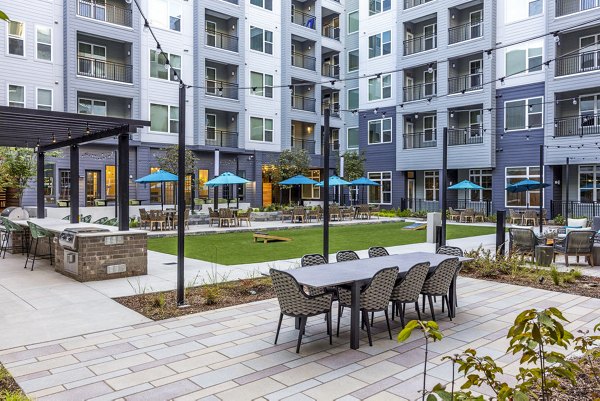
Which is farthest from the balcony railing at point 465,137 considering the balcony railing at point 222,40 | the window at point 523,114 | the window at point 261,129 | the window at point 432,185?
the balcony railing at point 222,40

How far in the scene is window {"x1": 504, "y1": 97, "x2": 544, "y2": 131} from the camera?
24.5 meters

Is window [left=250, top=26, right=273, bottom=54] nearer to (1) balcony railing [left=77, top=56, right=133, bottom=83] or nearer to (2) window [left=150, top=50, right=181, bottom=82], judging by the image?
(2) window [left=150, top=50, right=181, bottom=82]

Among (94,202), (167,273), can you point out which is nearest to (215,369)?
(167,273)

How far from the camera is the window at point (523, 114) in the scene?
2453cm

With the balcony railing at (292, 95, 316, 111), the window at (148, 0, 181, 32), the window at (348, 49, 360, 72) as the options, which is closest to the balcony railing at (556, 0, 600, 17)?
the window at (348, 49, 360, 72)

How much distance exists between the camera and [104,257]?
9.19m

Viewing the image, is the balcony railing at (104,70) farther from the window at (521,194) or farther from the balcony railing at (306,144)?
the window at (521,194)

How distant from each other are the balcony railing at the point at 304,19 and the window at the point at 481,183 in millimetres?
16442

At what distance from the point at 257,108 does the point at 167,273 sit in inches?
919

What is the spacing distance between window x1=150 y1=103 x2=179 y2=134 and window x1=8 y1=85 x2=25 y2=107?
6421mm

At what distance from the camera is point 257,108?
104 feet

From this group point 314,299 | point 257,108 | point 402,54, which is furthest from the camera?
point 257,108

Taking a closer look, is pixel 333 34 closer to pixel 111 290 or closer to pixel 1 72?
pixel 1 72

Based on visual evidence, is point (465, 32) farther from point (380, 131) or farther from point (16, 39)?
point (16, 39)
